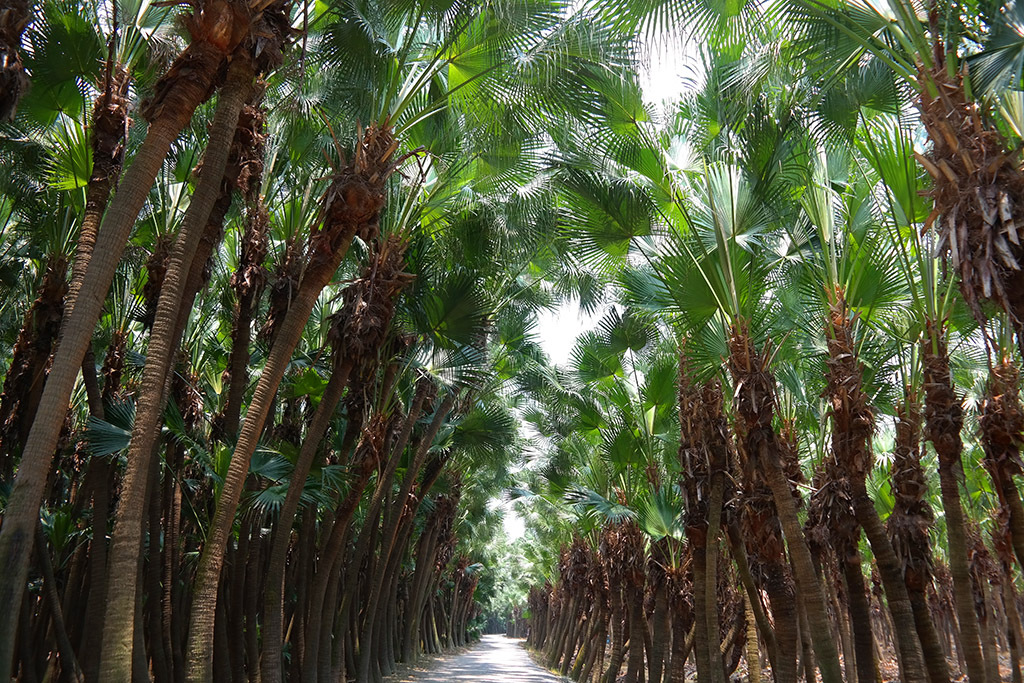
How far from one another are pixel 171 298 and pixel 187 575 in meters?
8.01

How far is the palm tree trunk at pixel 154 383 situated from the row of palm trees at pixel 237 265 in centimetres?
2

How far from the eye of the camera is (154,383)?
6.46m

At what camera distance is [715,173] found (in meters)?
9.41

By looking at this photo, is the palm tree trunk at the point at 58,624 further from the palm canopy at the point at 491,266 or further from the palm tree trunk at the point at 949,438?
the palm tree trunk at the point at 949,438

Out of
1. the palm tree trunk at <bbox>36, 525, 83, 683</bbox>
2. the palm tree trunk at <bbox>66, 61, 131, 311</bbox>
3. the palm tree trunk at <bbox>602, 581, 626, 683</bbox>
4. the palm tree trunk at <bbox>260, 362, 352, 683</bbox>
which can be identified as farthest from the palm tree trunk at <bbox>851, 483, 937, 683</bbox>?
the palm tree trunk at <bbox>602, 581, 626, 683</bbox>

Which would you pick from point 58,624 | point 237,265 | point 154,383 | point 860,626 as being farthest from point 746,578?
point 58,624

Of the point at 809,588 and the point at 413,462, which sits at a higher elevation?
the point at 413,462

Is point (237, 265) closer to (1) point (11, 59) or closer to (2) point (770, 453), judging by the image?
(1) point (11, 59)

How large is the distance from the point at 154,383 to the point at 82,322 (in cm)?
82

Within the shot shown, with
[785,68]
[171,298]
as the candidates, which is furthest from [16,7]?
[785,68]

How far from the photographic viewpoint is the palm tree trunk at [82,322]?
550 cm

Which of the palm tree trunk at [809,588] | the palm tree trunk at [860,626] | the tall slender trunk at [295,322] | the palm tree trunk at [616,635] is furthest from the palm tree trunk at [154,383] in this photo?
the palm tree trunk at [616,635]

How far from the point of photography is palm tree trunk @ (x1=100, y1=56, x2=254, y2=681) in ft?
18.7

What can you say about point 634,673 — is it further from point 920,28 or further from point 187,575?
point 920,28
